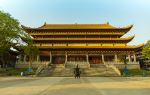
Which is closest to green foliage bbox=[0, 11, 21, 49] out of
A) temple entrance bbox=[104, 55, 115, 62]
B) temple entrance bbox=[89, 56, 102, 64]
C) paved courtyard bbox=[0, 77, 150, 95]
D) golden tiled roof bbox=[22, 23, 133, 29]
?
paved courtyard bbox=[0, 77, 150, 95]

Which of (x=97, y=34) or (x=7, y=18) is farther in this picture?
(x=97, y=34)

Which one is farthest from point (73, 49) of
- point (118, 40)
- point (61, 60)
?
point (118, 40)

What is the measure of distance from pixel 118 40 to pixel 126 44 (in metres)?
2.30

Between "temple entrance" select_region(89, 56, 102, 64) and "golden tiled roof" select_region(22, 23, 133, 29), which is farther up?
"golden tiled roof" select_region(22, 23, 133, 29)

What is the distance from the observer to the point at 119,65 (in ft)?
207

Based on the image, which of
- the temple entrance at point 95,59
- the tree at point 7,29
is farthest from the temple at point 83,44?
the tree at point 7,29

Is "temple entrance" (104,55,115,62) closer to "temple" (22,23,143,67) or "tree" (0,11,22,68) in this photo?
"temple" (22,23,143,67)

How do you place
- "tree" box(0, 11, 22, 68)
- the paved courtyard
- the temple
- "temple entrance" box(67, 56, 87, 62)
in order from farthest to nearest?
"temple entrance" box(67, 56, 87, 62) → the temple → "tree" box(0, 11, 22, 68) → the paved courtyard

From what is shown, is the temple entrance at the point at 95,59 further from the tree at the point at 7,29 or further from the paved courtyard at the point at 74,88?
the paved courtyard at the point at 74,88

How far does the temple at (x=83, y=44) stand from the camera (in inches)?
2675

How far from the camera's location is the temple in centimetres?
6794

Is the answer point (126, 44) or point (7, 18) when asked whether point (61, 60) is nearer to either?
point (126, 44)

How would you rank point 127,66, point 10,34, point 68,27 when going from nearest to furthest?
point 10,34 < point 127,66 < point 68,27

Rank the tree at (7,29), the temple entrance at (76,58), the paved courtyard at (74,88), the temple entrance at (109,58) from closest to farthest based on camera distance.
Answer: the paved courtyard at (74,88) < the tree at (7,29) < the temple entrance at (109,58) < the temple entrance at (76,58)
